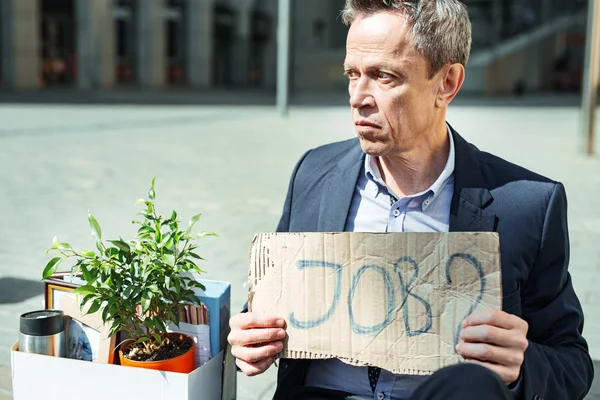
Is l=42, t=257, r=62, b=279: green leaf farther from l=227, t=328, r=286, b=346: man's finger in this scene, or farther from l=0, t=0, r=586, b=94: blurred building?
l=0, t=0, r=586, b=94: blurred building

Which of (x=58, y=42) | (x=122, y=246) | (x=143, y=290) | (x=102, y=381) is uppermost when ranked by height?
(x=58, y=42)

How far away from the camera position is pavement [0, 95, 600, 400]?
19.3 feet

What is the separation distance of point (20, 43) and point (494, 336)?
33.7 meters

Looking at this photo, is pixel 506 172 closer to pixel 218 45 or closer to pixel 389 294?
pixel 389 294

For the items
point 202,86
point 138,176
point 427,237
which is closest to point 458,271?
point 427,237

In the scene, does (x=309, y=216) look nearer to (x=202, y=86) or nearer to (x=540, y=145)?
(x=540, y=145)

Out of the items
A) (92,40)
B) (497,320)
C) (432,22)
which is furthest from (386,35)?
(92,40)

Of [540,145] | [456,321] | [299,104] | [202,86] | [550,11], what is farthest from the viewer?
[550,11]

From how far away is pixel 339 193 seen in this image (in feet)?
7.91

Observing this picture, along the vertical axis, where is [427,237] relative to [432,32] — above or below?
below

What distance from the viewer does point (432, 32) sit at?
2170mm

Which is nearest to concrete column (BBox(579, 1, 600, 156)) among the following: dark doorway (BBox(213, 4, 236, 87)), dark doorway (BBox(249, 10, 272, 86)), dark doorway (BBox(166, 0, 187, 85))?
dark doorway (BBox(166, 0, 187, 85))

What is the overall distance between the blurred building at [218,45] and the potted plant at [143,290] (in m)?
31.1

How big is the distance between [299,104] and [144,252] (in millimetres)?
25378
